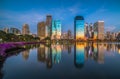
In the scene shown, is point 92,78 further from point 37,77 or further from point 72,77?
point 37,77

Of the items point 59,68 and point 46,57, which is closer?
point 59,68

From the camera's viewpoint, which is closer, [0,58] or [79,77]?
[79,77]

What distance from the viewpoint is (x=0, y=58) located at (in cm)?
2041

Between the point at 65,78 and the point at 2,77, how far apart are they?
14.1 ft

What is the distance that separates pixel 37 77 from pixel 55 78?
4.20 feet

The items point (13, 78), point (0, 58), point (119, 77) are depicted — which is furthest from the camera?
point (0, 58)

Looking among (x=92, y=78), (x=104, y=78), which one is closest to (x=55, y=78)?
(x=92, y=78)

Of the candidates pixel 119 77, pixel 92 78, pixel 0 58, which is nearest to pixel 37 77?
pixel 92 78

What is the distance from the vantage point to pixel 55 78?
12297 millimetres

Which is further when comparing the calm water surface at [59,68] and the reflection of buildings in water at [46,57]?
the reflection of buildings in water at [46,57]

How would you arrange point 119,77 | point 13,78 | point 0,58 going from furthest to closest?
point 0,58 → point 119,77 → point 13,78

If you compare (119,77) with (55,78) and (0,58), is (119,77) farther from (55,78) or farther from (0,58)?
(0,58)

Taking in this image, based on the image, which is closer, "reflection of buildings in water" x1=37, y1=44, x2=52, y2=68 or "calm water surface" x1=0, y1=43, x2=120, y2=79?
"calm water surface" x1=0, y1=43, x2=120, y2=79

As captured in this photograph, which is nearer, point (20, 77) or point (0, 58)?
point (20, 77)
